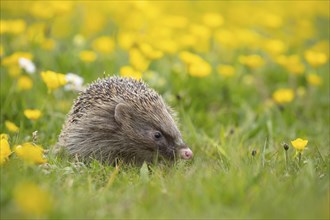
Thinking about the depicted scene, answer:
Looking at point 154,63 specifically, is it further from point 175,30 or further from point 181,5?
point 181,5

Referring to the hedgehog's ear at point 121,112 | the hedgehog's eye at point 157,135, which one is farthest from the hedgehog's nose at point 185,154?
the hedgehog's ear at point 121,112

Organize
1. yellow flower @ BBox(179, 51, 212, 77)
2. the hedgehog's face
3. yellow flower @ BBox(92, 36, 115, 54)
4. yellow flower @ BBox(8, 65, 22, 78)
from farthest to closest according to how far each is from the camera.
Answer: yellow flower @ BBox(92, 36, 115, 54) < yellow flower @ BBox(179, 51, 212, 77) < yellow flower @ BBox(8, 65, 22, 78) < the hedgehog's face

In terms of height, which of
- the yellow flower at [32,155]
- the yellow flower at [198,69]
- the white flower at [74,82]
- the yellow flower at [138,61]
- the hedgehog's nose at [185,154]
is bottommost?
the hedgehog's nose at [185,154]

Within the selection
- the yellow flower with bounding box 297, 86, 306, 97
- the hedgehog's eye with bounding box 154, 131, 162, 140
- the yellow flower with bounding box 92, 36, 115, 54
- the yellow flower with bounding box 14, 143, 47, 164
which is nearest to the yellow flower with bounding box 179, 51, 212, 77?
the yellow flower with bounding box 92, 36, 115, 54

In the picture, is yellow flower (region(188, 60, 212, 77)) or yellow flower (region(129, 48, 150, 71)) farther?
yellow flower (region(129, 48, 150, 71))

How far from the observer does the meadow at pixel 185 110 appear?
4.94m

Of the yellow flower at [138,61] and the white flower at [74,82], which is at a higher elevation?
the white flower at [74,82]

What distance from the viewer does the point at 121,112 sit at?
688 centimetres

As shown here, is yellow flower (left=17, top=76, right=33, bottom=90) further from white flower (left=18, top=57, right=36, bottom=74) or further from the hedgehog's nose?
the hedgehog's nose

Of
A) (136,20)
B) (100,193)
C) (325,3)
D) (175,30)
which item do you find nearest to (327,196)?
(100,193)

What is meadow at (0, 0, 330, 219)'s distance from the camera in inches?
194

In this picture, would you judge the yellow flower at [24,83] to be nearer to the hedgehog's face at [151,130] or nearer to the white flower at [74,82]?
the white flower at [74,82]

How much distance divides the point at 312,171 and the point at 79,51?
17.1 ft

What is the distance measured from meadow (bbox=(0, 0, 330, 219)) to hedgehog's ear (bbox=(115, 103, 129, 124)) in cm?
55
